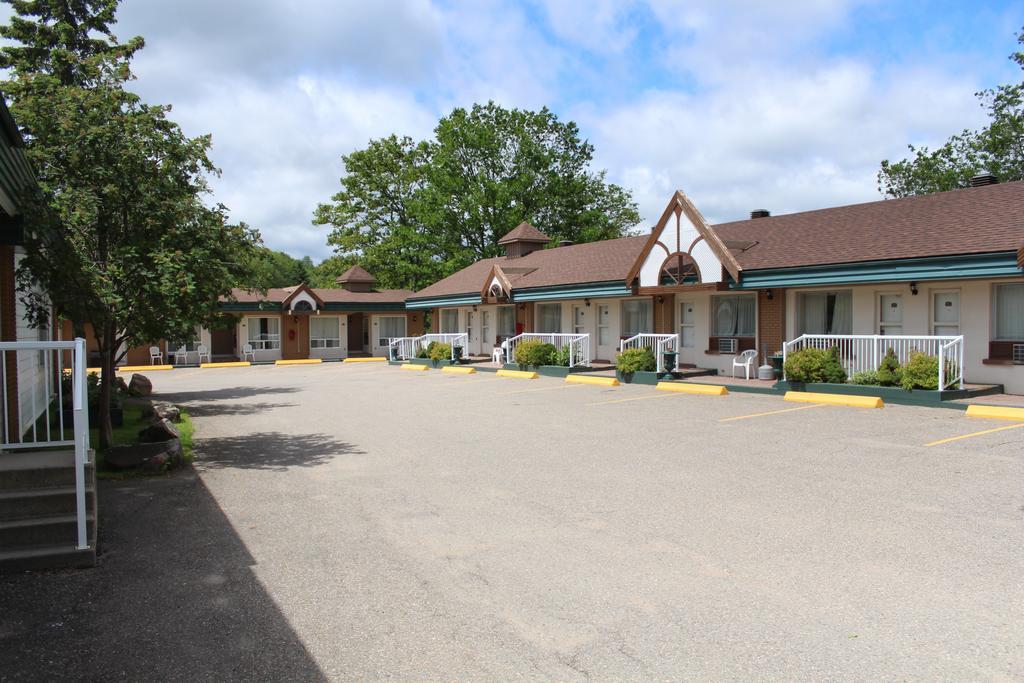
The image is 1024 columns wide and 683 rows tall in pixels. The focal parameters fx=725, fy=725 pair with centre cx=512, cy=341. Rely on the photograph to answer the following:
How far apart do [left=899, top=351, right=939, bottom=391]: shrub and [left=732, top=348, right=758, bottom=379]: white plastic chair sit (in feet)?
16.6

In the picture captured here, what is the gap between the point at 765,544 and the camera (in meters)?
6.12

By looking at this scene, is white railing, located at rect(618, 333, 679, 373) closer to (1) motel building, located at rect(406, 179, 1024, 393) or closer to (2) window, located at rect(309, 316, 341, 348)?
(1) motel building, located at rect(406, 179, 1024, 393)

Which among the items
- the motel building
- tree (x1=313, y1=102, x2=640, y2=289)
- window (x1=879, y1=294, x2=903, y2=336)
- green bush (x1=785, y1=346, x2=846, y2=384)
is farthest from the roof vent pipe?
tree (x1=313, y1=102, x2=640, y2=289)

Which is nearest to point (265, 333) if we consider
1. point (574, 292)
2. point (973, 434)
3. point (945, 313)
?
point (574, 292)

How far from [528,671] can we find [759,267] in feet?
56.1

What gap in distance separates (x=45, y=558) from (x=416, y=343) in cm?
3059

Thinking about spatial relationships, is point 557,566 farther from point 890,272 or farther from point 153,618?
point 890,272

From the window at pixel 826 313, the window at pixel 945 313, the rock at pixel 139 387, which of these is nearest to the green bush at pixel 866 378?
the window at pixel 945 313

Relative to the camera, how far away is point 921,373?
14.4 metres

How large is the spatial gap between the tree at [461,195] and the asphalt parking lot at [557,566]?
38.4 meters

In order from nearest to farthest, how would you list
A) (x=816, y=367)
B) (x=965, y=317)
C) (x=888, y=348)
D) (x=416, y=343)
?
(x=965, y=317), (x=816, y=367), (x=888, y=348), (x=416, y=343)

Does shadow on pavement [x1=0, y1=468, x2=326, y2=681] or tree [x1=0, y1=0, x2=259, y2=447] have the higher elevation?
tree [x1=0, y1=0, x2=259, y2=447]

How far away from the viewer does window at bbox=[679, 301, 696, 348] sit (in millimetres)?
22688

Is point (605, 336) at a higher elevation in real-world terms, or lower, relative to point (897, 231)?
lower
